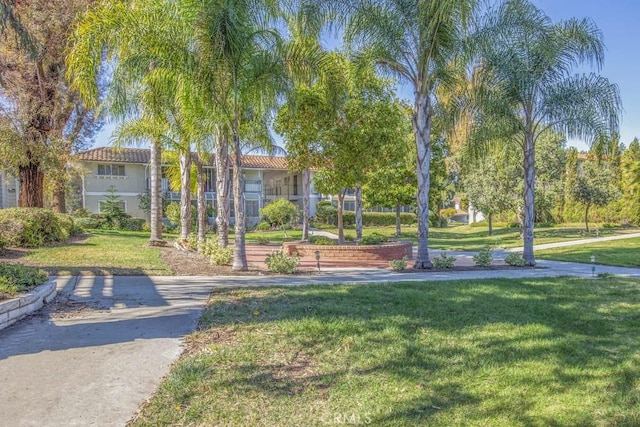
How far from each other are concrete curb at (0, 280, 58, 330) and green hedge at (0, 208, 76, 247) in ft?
20.8

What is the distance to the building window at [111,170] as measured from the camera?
103 ft

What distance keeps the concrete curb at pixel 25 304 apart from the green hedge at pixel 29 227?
634 cm

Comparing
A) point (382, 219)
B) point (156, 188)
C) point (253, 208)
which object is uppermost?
point (156, 188)

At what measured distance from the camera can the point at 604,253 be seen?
15.6 m

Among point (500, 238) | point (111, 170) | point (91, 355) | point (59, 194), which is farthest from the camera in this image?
point (111, 170)

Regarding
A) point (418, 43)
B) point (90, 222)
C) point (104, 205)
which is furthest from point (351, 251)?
point (104, 205)

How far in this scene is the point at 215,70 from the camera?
33.0 ft

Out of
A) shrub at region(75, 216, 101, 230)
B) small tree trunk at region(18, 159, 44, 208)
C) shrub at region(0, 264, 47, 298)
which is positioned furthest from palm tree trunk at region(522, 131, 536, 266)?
shrub at region(75, 216, 101, 230)

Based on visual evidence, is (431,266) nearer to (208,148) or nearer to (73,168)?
(208,148)

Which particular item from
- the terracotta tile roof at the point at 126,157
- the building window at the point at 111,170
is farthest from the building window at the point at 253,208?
the building window at the point at 111,170

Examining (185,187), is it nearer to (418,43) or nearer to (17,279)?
(418,43)

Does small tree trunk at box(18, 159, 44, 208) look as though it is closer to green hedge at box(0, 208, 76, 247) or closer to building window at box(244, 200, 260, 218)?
green hedge at box(0, 208, 76, 247)

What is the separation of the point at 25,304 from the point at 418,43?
10.3 meters

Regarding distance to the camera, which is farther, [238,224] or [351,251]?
[351,251]
